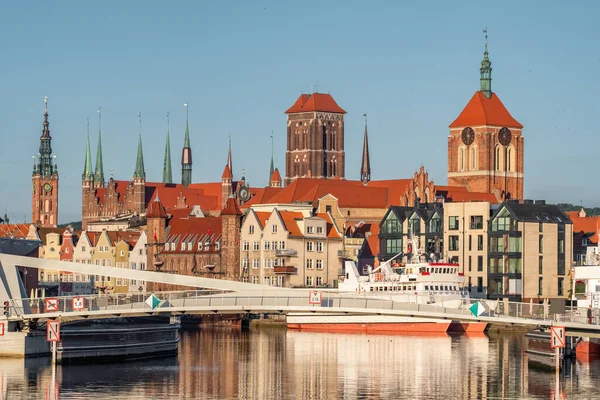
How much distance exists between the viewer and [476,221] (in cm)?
14138

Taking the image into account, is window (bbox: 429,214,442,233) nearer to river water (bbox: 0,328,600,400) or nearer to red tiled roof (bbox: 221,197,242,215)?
red tiled roof (bbox: 221,197,242,215)

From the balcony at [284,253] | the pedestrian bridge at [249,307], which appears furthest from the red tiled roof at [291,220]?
the pedestrian bridge at [249,307]

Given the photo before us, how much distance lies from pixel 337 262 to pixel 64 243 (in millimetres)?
44656

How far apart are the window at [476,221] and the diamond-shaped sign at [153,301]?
2637 inches

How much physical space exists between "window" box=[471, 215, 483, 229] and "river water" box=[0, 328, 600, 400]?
3711cm

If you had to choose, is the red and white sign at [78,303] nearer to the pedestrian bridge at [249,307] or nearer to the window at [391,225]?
the pedestrian bridge at [249,307]

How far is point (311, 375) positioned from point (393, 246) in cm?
7183

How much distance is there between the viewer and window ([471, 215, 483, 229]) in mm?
140875

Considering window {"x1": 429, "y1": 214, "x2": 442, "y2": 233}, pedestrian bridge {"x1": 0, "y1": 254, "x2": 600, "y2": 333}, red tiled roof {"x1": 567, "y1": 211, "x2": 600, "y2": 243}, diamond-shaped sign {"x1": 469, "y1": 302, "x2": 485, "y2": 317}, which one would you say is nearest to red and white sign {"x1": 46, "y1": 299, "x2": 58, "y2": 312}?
pedestrian bridge {"x1": 0, "y1": 254, "x2": 600, "y2": 333}

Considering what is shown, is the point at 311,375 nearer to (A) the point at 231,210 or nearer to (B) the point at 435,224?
(B) the point at 435,224

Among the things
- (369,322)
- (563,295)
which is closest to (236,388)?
(369,322)

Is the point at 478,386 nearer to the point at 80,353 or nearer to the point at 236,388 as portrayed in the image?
the point at 236,388

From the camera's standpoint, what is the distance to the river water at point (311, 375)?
7119 cm

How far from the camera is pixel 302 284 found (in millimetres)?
149375
